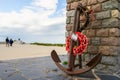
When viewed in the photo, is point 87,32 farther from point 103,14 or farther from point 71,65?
point 71,65

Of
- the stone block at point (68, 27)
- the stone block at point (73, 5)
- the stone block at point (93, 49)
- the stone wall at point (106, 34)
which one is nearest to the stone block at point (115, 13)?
the stone wall at point (106, 34)

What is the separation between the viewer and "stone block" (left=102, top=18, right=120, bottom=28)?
4434mm

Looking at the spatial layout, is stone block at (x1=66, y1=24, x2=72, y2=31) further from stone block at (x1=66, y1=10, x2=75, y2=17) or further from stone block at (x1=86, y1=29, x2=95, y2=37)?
stone block at (x1=86, y1=29, x2=95, y2=37)

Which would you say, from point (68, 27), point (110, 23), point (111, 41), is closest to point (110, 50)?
point (111, 41)

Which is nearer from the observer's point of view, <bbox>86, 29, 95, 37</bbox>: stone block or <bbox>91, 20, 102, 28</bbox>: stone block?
<bbox>91, 20, 102, 28</bbox>: stone block

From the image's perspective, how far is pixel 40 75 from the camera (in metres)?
4.03

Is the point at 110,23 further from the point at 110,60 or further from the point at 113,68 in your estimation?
the point at 113,68

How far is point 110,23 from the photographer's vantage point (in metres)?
4.49

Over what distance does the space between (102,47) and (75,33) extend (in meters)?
1.01

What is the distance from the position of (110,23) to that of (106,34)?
0.82ft

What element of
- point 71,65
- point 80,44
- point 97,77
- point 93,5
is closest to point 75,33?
point 80,44

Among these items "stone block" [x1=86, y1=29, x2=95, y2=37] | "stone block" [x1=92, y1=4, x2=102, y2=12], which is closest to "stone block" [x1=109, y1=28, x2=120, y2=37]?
"stone block" [x1=86, y1=29, x2=95, y2=37]

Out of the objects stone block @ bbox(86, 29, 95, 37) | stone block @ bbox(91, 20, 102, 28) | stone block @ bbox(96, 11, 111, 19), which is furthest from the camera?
stone block @ bbox(86, 29, 95, 37)

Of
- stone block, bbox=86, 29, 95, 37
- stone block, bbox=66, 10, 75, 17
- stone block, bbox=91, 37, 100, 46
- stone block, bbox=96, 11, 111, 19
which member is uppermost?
stone block, bbox=66, 10, 75, 17
